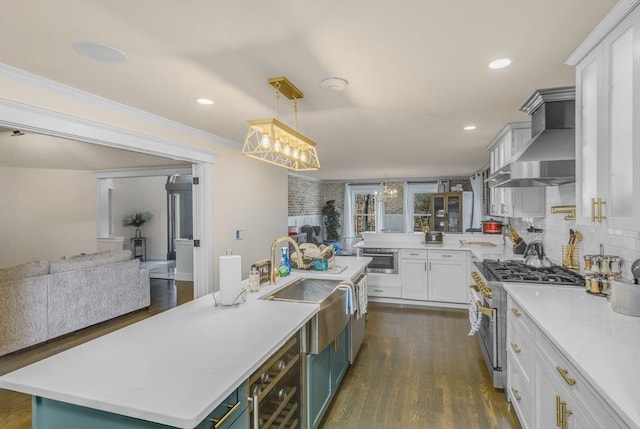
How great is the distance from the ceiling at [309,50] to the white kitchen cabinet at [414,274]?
2.41 metres

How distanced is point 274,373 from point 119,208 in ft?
31.6

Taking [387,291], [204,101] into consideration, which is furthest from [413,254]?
[204,101]

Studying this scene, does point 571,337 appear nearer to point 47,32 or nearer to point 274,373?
point 274,373

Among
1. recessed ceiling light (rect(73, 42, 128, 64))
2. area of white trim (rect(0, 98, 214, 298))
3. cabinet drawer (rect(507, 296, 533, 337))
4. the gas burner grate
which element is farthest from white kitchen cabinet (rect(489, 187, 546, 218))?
recessed ceiling light (rect(73, 42, 128, 64))

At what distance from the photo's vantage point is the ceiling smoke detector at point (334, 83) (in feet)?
7.19

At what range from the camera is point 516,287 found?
2.34 metres

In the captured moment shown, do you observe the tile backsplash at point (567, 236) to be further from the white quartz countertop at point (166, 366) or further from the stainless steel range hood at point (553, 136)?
the white quartz countertop at point (166, 366)

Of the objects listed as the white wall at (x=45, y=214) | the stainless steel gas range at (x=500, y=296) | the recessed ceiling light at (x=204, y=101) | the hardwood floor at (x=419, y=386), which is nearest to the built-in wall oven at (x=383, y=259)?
the hardwood floor at (x=419, y=386)

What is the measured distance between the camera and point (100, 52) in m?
1.82

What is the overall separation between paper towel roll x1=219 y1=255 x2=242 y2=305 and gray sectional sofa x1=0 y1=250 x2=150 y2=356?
2891 mm

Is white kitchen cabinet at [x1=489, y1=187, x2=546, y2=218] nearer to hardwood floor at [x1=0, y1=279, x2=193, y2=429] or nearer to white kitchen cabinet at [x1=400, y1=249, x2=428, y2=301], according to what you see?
white kitchen cabinet at [x1=400, y1=249, x2=428, y2=301]

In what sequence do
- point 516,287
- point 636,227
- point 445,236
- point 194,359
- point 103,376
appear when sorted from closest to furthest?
point 103,376, point 194,359, point 636,227, point 516,287, point 445,236

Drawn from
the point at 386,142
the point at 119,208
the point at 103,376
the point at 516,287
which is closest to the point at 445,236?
the point at 386,142

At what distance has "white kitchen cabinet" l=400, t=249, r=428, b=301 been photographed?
489 cm
